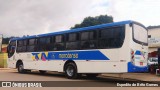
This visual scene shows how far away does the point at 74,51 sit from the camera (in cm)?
1739

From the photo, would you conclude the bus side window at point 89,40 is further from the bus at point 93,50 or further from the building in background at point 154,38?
the building in background at point 154,38

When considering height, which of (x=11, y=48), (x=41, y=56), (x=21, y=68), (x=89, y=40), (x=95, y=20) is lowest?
(x=21, y=68)

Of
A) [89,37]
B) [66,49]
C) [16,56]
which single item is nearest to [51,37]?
[66,49]

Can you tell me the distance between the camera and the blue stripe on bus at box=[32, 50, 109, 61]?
15727mm

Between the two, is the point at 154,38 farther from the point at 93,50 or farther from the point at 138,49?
the point at 138,49

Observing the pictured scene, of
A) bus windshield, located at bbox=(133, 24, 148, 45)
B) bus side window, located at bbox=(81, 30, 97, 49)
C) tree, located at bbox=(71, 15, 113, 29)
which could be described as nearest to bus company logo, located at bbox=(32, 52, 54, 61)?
bus side window, located at bbox=(81, 30, 97, 49)

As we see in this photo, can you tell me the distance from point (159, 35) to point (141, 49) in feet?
78.8

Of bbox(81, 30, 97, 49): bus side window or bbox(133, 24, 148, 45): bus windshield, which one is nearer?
bbox(133, 24, 148, 45): bus windshield

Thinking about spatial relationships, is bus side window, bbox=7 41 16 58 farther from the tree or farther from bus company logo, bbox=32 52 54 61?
the tree

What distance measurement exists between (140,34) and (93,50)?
8.97 ft

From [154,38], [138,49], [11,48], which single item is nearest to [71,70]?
[138,49]

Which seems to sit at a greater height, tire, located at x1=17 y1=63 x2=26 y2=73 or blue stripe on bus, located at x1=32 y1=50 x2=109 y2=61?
blue stripe on bus, located at x1=32 y1=50 x2=109 y2=61

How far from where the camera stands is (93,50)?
15984 millimetres

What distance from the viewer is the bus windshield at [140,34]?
14.7 metres
